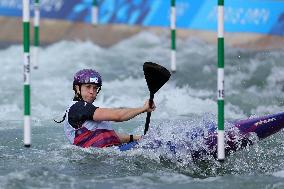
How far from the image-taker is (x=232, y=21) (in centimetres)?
1698

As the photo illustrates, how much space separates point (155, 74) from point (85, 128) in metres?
0.85

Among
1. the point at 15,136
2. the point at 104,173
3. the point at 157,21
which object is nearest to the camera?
the point at 104,173

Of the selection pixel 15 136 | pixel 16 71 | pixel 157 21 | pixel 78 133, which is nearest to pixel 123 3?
pixel 157 21

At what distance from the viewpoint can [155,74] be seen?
823 cm

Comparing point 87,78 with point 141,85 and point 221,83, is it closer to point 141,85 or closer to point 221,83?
point 221,83

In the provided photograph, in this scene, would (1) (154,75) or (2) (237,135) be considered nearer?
(1) (154,75)

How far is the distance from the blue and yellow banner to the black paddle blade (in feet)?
28.0

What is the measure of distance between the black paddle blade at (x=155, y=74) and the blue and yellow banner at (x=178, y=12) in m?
8.52

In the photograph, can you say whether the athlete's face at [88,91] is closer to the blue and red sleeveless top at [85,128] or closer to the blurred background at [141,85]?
the blue and red sleeveless top at [85,128]

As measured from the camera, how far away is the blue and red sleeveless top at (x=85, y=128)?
8.52 meters

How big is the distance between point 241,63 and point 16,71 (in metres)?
3.62

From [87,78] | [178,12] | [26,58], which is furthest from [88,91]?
[178,12]

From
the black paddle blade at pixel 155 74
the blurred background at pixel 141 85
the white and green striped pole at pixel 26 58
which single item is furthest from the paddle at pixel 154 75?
the white and green striped pole at pixel 26 58

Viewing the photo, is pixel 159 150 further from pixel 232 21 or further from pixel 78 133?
pixel 232 21
